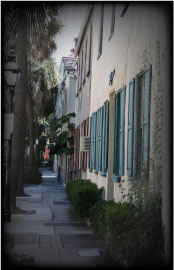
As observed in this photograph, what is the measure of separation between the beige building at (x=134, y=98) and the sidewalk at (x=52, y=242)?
1.06 m

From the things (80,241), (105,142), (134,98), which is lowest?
(80,241)

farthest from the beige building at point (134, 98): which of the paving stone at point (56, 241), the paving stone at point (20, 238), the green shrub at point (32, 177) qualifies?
the green shrub at point (32, 177)

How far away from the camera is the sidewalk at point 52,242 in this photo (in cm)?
537

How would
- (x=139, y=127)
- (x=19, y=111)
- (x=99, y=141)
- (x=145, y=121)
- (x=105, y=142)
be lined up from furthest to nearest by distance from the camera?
(x=19, y=111)
(x=99, y=141)
(x=105, y=142)
(x=139, y=127)
(x=145, y=121)

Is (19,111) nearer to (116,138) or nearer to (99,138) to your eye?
(99,138)

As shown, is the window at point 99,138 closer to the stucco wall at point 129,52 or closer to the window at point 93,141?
the stucco wall at point 129,52

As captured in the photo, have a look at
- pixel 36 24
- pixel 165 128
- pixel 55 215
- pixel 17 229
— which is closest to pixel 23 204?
pixel 55 215

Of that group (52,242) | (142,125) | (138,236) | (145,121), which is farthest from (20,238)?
(145,121)

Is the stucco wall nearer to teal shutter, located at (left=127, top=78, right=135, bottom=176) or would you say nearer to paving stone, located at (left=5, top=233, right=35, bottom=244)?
teal shutter, located at (left=127, top=78, right=135, bottom=176)

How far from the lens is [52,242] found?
266 inches

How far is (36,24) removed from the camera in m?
7.50

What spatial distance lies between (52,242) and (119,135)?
7.52ft

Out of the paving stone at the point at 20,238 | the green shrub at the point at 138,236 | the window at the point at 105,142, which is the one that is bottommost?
the paving stone at the point at 20,238

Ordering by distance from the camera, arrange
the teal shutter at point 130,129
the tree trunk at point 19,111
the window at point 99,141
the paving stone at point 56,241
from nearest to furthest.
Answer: the teal shutter at point 130,129 → the paving stone at point 56,241 → the window at point 99,141 → the tree trunk at point 19,111
